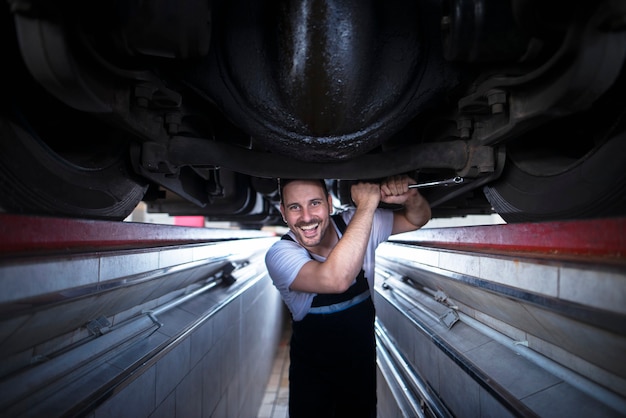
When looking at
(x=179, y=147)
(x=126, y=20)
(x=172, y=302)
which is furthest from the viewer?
(x=172, y=302)

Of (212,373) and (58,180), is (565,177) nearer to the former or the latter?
(58,180)

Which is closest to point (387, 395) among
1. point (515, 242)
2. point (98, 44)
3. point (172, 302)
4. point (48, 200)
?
point (172, 302)

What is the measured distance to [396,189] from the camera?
1426 mm

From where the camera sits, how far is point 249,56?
1.03 meters

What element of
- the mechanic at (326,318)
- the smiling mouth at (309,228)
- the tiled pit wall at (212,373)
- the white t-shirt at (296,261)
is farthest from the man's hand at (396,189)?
the tiled pit wall at (212,373)

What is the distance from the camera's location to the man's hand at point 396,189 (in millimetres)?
1416

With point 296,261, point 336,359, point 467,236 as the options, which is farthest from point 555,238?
point 336,359

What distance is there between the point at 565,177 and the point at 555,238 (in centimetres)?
41

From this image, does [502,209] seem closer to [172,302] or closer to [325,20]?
[325,20]

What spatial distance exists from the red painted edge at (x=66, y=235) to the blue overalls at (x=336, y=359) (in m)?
0.68

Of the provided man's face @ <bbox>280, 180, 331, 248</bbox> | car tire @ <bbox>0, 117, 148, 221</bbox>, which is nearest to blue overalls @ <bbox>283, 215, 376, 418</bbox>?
man's face @ <bbox>280, 180, 331, 248</bbox>

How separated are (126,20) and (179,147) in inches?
16.9

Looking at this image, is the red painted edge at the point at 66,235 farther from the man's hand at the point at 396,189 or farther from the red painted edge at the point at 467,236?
the man's hand at the point at 396,189

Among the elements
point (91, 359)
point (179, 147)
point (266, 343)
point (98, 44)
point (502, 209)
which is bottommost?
point (266, 343)
